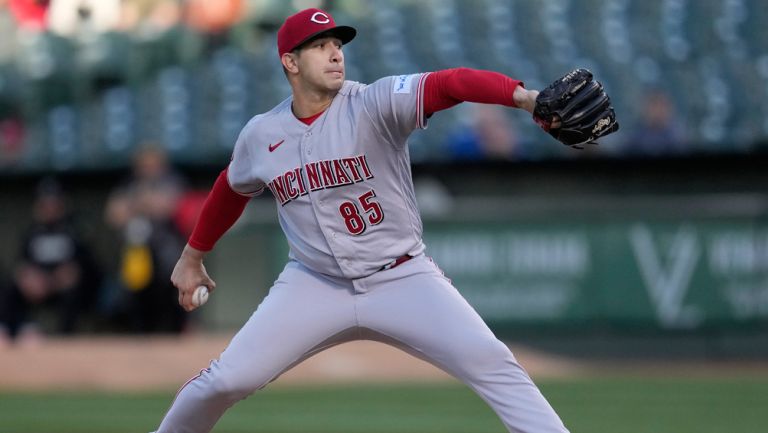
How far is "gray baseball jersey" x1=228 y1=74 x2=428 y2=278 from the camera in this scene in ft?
15.1

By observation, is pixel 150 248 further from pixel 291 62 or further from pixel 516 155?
pixel 291 62

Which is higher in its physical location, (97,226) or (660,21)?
(660,21)

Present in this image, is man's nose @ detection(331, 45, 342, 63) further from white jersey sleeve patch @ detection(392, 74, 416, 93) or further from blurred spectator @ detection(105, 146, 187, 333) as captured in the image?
blurred spectator @ detection(105, 146, 187, 333)

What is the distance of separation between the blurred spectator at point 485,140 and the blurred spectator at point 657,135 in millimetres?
1161

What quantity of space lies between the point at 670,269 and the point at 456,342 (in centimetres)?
725

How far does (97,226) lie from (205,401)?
966 centimetres

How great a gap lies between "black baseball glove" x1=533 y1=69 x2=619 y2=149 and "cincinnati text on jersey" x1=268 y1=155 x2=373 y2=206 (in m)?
0.80

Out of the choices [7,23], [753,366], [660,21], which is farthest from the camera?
[7,23]

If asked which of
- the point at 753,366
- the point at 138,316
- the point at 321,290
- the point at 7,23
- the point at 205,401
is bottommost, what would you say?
the point at 753,366

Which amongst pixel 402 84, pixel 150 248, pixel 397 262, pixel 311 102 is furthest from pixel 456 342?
pixel 150 248

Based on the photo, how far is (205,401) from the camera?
4.58 metres

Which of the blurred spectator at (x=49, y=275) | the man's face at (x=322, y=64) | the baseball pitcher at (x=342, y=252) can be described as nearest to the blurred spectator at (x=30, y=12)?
the blurred spectator at (x=49, y=275)

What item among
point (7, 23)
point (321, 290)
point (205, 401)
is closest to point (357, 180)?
point (321, 290)

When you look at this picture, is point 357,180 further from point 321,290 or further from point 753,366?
point 753,366
